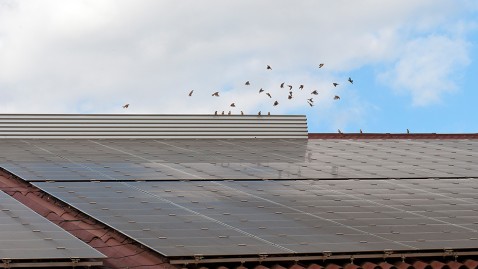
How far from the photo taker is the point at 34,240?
29.6 meters

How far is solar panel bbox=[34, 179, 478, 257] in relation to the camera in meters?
32.4

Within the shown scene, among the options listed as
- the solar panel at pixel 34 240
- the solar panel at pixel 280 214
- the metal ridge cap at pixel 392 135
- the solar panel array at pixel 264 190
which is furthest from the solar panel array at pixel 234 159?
A: the solar panel at pixel 34 240

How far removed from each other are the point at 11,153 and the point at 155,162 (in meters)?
6.23

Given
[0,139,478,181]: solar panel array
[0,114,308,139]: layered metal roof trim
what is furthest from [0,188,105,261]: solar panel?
[0,114,308,139]: layered metal roof trim

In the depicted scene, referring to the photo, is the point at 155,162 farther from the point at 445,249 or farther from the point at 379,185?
the point at 445,249

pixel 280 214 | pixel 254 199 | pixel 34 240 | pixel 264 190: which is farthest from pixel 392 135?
pixel 34 240

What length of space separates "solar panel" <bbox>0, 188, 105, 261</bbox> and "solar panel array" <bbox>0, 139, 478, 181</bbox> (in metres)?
7.02

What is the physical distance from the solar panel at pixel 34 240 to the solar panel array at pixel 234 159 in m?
7.02

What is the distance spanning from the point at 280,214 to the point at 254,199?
2.13m

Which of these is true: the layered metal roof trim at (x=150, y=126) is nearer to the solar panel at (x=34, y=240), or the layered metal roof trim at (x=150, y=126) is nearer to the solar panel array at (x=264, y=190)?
the solar panel array at (x=264, y=190)

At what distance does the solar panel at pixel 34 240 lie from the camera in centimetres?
2815

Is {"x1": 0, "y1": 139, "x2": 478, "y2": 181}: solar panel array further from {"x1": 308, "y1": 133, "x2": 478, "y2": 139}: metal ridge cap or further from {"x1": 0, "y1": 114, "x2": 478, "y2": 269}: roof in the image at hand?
{"x1": 308, "y1": 133, "x2": 478, "y2": 139}: metal ridge cap

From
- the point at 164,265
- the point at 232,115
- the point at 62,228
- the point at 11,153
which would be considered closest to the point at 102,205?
the point at 62,228

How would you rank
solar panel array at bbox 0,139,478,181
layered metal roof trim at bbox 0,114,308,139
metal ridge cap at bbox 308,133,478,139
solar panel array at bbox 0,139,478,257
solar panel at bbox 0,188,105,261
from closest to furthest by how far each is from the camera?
solar panel at bbox 0,188,105,261, solar panel array at bbox 0,139,478,257, solar panel array at bbox 0,139,478,181, layered metal roof trim at bbox 0,114,308,139, metal ridge cap at bbox 308,133,478,139
